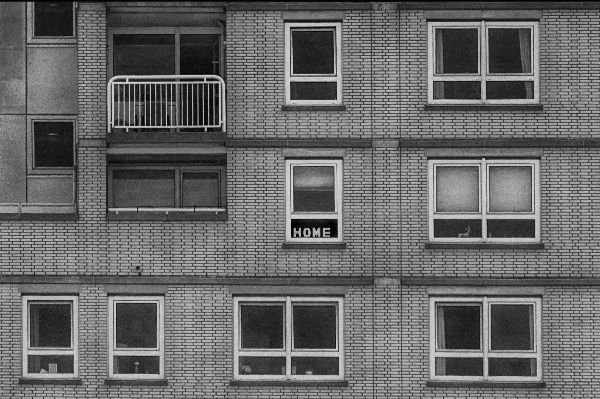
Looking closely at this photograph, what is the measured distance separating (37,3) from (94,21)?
1937mm

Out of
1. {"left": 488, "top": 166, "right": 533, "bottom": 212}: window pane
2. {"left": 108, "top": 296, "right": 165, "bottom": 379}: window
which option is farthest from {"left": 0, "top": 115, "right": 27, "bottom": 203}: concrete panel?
{"left": 488, "top": 166, "right": 533, "bottom": 212}: window pane

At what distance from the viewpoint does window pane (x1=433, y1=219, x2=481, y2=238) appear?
18.2 metres

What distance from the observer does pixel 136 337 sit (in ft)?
60.0

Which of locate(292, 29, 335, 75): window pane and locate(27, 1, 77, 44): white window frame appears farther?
locate(27, 1, 77, 44): white window frame

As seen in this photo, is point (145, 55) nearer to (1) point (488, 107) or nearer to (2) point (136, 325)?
(2) point (136, 325)

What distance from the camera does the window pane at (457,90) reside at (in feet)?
59.7

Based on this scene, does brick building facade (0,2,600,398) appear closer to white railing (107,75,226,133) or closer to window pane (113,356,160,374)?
window pane (113,356,160,374)

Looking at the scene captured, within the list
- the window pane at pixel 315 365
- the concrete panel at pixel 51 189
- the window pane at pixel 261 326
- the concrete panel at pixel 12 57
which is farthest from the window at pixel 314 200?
the concrete panel at pixel 12 57

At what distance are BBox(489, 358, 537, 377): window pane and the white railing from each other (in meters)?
7.64

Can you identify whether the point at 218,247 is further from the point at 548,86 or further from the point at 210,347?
the point at 548,86

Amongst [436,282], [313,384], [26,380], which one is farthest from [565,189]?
[26,380]

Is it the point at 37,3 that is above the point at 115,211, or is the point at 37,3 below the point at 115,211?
above

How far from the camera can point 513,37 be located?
59.8 ft

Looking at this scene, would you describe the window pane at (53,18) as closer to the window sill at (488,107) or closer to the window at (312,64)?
the window at (312,64)
